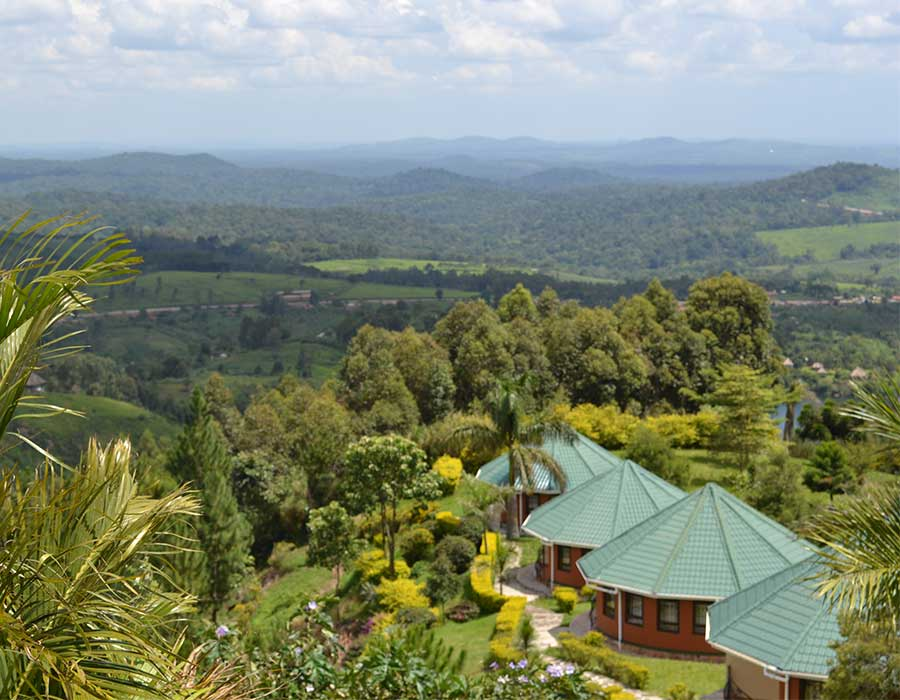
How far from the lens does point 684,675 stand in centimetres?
1798

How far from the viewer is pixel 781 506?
26125 mm

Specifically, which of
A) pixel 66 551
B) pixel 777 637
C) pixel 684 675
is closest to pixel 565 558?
pixel 684 675

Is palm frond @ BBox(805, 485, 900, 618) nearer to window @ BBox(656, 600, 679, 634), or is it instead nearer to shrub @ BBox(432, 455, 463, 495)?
window @ BBox(656, 600, 679, 634)

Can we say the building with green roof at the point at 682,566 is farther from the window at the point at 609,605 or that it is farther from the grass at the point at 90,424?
the grass at the point at 90,424

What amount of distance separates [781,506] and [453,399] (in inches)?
688

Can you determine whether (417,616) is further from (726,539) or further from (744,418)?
(744,418)

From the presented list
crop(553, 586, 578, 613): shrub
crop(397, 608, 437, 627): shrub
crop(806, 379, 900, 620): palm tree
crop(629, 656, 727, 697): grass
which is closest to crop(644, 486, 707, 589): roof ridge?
crop(629, 656, 727, 697): grass

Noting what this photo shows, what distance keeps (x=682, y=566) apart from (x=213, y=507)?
1150 centimetres

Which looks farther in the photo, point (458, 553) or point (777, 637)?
point (458, 553)

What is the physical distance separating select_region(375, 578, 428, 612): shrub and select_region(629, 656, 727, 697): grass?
5.68 meters

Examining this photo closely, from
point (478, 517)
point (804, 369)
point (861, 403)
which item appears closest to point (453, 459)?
point (478, 517)

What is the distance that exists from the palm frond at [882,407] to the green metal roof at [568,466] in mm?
20000

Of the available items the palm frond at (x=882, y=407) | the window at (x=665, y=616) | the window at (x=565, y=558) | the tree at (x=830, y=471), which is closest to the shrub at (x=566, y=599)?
the window at (x=565, y=558)

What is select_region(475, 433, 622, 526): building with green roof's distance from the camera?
27.5 meters
